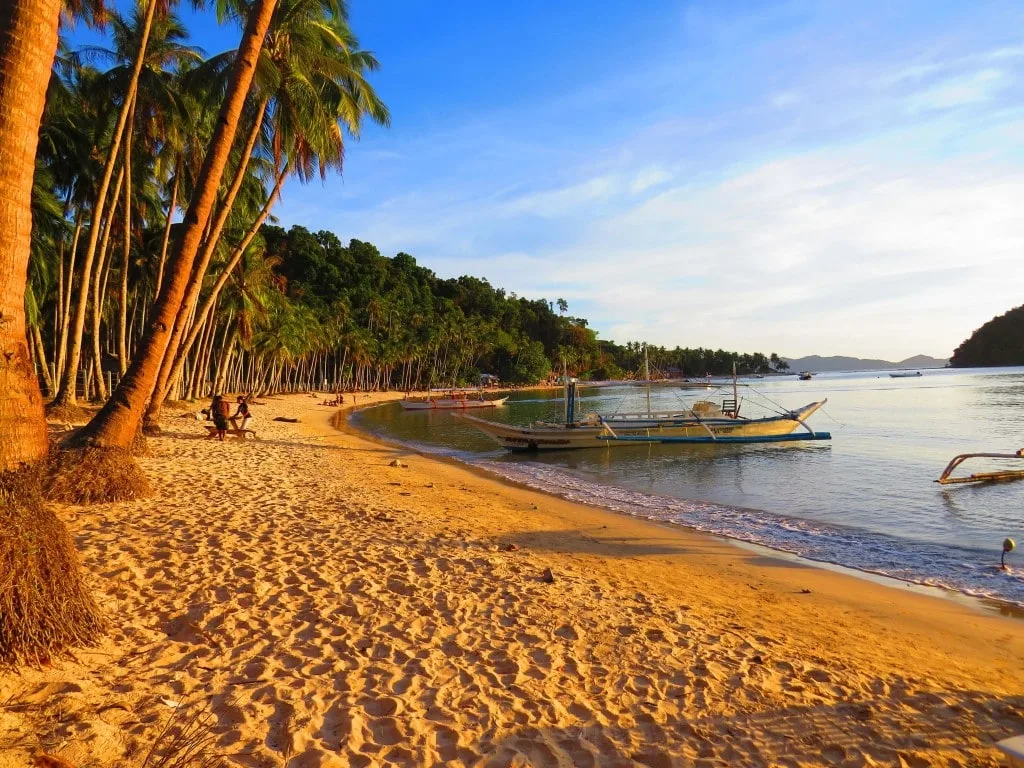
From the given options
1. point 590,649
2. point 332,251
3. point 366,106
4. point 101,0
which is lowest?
point 590,649

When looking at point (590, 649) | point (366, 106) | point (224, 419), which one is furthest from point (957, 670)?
point (366, 106)

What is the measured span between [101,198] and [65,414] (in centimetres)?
624

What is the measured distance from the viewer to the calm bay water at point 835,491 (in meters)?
10.1

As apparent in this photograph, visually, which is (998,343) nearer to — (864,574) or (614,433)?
(614,433)

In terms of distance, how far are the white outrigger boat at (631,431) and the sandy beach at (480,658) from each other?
56.6 feet

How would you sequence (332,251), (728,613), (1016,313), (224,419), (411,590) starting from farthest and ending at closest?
(1016,313), (332,251), (224,419), (728,613), (411,590)

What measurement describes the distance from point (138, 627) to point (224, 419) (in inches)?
584

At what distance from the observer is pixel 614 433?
86.8 feet

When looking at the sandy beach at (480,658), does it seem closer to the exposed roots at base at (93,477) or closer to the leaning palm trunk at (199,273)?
the exposed roots at base at (93,477)

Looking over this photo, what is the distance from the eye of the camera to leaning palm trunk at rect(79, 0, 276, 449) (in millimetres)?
8680

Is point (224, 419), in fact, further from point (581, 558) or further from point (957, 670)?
point (957, 670)

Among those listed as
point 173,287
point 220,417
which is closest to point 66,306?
point 220,417

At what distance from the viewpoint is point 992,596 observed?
7.96 m

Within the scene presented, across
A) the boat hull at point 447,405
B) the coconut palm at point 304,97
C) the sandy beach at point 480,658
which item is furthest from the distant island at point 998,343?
the sandy beach at point 480,658
